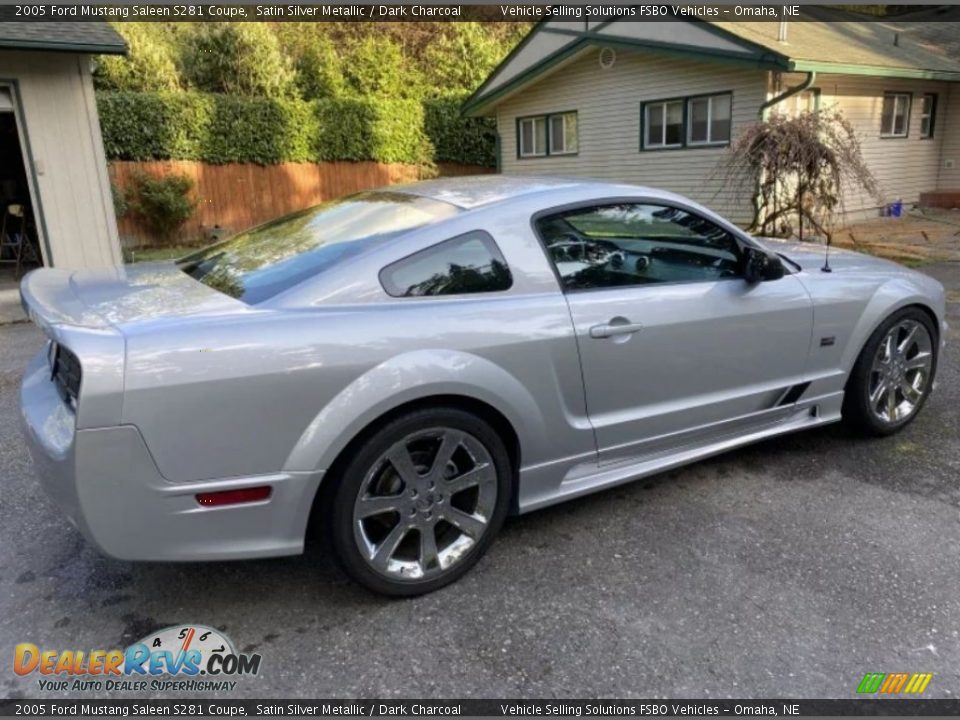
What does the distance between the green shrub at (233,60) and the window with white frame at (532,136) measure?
852 centimetres

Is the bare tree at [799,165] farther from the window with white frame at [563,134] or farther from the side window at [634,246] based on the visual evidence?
the side window at [634,246]

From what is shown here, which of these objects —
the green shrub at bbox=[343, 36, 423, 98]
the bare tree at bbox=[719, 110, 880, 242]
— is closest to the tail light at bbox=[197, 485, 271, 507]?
the bare tree at bbox=[719, 110, 880, 242]

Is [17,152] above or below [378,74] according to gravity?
below

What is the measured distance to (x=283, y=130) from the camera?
1864 centimetres

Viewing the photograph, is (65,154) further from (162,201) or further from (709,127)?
(709,127)

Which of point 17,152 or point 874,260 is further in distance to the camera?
point 17,152

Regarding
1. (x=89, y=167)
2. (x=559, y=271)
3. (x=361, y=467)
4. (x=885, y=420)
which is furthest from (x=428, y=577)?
(x=89, y=167)

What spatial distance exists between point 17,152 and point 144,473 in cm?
1642

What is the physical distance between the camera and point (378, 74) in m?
24.7

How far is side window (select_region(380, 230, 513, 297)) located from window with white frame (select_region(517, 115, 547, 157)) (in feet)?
51.5

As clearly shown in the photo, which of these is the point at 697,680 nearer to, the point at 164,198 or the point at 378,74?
the point at 164,198

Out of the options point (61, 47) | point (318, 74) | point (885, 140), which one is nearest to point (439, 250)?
point (61, 47)

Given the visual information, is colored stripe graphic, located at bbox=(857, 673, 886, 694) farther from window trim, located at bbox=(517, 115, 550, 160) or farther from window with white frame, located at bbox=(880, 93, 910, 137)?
window trim, located at bbox=(517, 115, 550, 160)

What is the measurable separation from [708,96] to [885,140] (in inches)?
174
